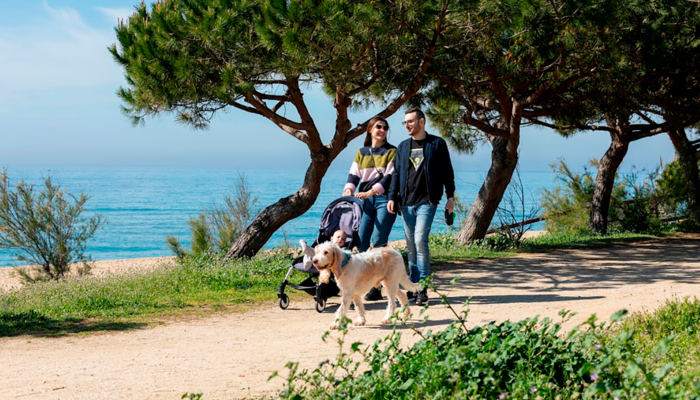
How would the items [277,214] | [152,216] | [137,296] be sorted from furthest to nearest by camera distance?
[152,216] < [277,214] < [137,296]

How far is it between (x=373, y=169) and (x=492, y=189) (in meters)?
7.10

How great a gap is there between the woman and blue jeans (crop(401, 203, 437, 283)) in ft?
1.03

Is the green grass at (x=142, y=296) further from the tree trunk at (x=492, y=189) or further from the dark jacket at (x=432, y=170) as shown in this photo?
the tree trunk at (x=492, y=189)

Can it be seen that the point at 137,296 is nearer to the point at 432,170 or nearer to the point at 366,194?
the point at 366,194

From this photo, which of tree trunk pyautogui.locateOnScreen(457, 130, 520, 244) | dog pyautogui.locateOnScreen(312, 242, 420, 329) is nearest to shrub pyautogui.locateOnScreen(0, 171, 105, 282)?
tree trunk pyautogui.locateOnScreen(457, 130, 520, 244)

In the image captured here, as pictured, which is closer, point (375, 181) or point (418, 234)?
point (418, 234)

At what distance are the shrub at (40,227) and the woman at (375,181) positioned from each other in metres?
7.42

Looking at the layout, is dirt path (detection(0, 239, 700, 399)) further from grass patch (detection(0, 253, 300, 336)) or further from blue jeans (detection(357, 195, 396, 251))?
blue jeans (detection(357, 195, 396, 251))

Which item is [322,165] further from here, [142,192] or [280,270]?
[142,192]

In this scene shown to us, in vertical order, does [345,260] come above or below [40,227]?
above

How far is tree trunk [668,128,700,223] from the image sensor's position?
709 inches

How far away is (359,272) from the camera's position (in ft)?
20.1

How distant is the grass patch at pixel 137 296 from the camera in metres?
7.05

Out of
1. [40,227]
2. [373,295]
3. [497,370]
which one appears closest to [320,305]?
[373,295]
